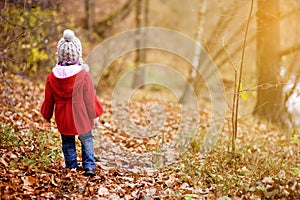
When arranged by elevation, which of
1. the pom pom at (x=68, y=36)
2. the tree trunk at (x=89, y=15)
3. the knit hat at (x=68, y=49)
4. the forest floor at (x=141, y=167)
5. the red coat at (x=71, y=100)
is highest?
the tree trunk at (x=89, y=15)

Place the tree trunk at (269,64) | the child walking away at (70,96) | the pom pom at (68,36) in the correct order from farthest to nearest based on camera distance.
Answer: the tree trunk at (269,64)
the child walking away at (70,96)
the pom pom at (68,36)

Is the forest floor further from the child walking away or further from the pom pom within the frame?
the pom pom

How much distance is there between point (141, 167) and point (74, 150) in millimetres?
1248

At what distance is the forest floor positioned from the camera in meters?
4.72

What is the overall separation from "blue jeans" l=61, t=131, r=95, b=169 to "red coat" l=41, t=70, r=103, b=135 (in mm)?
142

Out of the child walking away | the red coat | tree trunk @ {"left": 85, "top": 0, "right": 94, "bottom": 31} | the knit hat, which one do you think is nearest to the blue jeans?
the child walking away

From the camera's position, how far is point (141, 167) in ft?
19.8

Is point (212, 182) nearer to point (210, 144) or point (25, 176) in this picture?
point (210, 144)

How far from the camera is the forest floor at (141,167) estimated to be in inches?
186

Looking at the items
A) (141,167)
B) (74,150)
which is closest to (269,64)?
(141,167)

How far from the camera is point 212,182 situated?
202 inches

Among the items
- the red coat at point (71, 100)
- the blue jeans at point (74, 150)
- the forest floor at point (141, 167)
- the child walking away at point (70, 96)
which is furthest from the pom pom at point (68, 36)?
the forest floor at point (141, 167)

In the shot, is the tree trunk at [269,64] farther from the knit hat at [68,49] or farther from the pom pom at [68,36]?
the pom pom at [68,36]

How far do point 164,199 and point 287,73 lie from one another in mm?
5670
